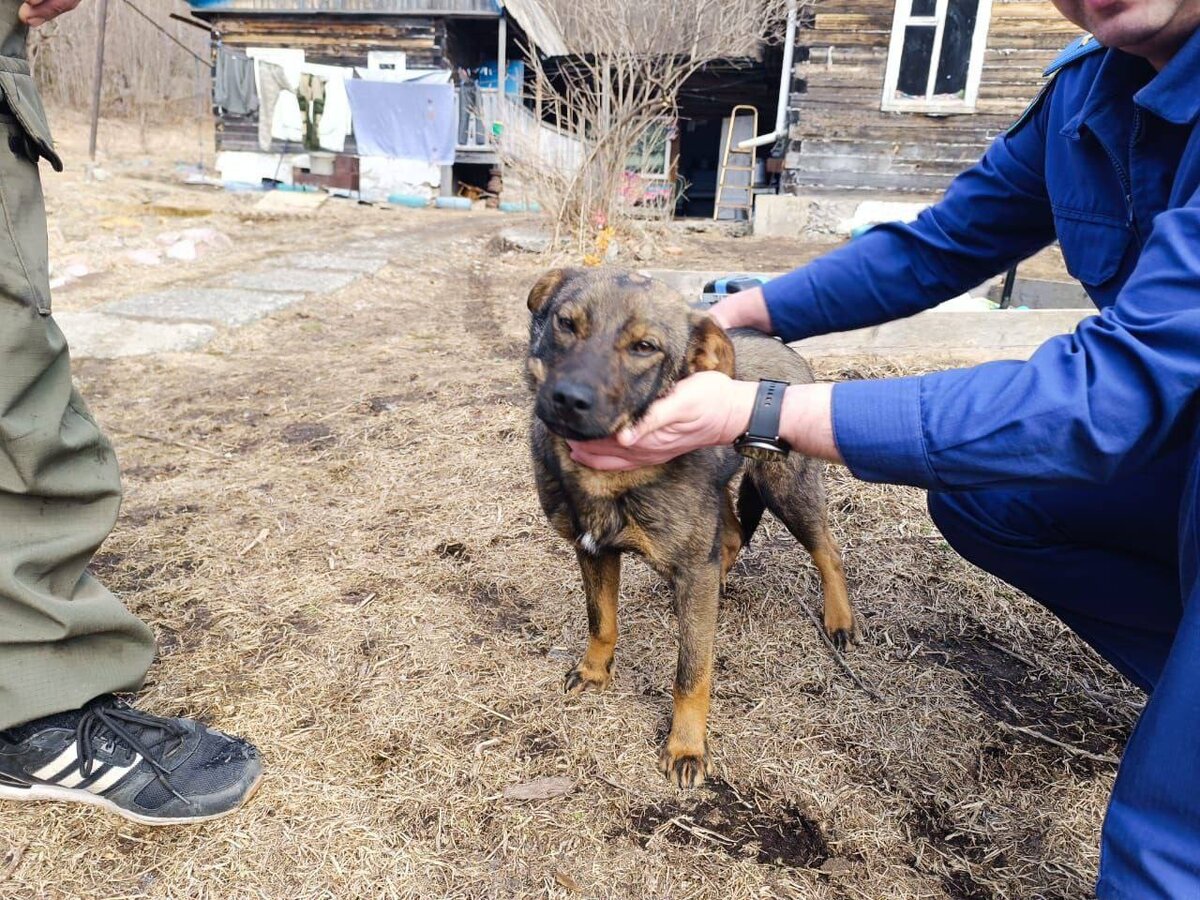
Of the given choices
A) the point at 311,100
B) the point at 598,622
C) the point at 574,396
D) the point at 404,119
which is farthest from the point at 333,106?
the point at 574,396

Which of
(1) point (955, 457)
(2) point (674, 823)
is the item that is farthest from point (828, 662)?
(1) point (955, 457)

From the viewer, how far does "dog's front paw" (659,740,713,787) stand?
212 centimetres

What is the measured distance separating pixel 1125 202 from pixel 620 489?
1400 mm

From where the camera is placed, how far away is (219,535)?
3217mm

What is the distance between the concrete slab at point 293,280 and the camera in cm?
744

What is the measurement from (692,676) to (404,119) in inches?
778

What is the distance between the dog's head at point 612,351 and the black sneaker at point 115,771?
1.24 meters

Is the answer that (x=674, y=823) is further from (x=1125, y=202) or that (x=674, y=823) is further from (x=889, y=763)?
(x=1125, y=202)

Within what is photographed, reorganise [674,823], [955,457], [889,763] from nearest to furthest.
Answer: [955,457], [674,823], [889,763]

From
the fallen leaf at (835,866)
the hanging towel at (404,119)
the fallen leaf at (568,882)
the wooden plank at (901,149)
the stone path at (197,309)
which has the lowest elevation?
the fallen leaf at (568,882)

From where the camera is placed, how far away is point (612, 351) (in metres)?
1.91

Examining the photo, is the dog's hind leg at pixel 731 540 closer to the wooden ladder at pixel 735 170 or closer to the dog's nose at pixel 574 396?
the dog's nose at pixel 574 396

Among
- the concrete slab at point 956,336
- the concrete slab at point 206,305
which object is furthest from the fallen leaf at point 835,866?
the concrete slab at point 206,305

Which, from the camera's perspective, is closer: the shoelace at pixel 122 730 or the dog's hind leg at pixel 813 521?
the shoelace at pixel 122 730
